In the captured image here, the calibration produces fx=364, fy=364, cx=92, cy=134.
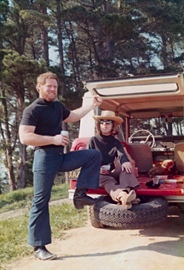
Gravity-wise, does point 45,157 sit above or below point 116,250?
above

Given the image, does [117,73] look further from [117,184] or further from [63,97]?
[117,184]

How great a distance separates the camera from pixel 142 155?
19.6 feet

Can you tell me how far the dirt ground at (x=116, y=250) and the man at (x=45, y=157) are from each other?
222mm

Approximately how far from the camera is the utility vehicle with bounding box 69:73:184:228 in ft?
12.9

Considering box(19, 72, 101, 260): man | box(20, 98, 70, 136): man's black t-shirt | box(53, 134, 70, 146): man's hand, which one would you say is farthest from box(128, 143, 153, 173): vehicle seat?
box(53, 134, 70, 146): man's hand

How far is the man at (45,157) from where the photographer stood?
3.51 meters

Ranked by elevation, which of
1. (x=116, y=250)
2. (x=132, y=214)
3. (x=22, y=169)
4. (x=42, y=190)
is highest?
(x=42, y=190)

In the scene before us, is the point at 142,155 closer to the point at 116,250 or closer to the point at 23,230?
the point at 23,230

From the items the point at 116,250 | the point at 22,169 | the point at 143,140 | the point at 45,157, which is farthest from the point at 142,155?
the point at 22,169

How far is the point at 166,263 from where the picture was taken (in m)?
3.32

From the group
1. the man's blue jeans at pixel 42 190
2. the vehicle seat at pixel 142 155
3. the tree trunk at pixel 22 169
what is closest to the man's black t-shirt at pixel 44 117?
the man's blue jeans at pixel 42 190

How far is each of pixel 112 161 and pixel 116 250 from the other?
45.5 inches

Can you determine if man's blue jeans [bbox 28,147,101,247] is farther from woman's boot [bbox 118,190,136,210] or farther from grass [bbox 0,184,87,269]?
woman's boot [bbox 118,190,136,210]

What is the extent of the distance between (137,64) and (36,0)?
751 cm
